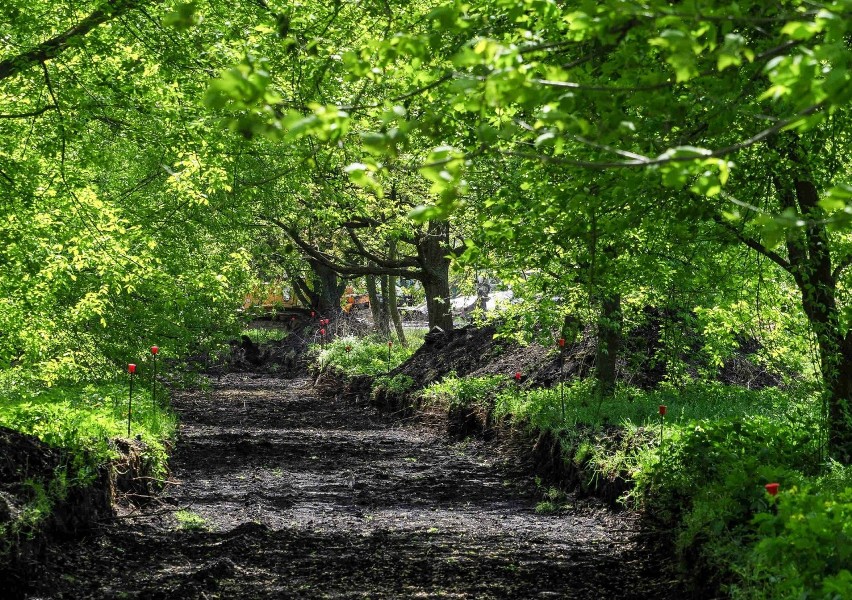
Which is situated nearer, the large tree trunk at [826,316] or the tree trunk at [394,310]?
the large tree trunk at [826,316]

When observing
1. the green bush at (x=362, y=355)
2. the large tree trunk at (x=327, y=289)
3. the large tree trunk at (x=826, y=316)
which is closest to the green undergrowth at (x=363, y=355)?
the green bush at (x=362, y=355)

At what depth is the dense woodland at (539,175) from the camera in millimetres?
3672

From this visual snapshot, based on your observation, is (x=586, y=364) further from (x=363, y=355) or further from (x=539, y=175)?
(x=363, y=355)

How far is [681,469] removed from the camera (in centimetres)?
806

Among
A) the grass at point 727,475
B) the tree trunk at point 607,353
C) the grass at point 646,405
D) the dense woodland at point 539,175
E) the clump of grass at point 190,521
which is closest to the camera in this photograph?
the dense woodland at point 539,175

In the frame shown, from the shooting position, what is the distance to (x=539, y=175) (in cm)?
750

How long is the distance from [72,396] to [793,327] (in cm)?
843

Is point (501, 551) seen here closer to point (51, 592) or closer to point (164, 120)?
point (51, 592)

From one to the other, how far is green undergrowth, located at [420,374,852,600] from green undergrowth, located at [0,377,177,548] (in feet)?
14.7

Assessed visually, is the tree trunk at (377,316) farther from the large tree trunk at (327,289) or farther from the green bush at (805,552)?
the green bush at (805,552)

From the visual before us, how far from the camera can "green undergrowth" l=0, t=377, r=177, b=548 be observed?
7.48m

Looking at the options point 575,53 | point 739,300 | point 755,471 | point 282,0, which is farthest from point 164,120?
point 755,471

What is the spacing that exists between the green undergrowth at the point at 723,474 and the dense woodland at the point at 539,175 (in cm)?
3

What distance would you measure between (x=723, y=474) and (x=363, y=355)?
1969 centimetres
